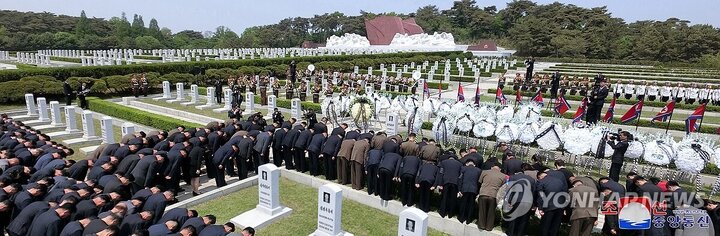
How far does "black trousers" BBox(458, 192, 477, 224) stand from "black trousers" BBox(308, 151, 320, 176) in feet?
11.7

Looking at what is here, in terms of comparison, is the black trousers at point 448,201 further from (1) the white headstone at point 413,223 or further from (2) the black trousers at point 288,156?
(2) the black trousers at point 288,156

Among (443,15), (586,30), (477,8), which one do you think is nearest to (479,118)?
(586,30)

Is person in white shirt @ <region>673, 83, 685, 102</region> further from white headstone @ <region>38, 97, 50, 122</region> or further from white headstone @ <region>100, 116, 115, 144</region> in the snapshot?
white headstone @ <region>38, 97, 50, 122</region>

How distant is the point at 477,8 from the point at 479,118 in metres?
86.6

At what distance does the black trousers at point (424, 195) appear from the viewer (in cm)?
778

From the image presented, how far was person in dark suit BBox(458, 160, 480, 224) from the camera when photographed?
7.22 meters

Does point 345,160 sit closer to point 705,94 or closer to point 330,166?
point 330,166

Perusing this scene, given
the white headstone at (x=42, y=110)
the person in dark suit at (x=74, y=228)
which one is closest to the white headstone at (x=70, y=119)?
the white headstone at (x=42, y=110)

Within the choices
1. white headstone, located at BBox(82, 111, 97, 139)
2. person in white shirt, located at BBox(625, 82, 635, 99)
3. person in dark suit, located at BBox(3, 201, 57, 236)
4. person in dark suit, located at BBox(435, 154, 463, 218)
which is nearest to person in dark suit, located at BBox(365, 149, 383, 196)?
person in dark suit, located at BBox(435, 154, 463, 218)

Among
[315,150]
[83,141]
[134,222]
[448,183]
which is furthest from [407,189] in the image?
[83,141]

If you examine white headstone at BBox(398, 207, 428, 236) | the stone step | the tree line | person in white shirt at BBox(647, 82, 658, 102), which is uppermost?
the tree line

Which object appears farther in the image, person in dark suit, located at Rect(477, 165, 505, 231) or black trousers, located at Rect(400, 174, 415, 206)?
black trousers, located at Rect(400, 174, 415, 206)

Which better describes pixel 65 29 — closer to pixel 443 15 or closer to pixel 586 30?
pixel 443 15

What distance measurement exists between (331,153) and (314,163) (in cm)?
68
